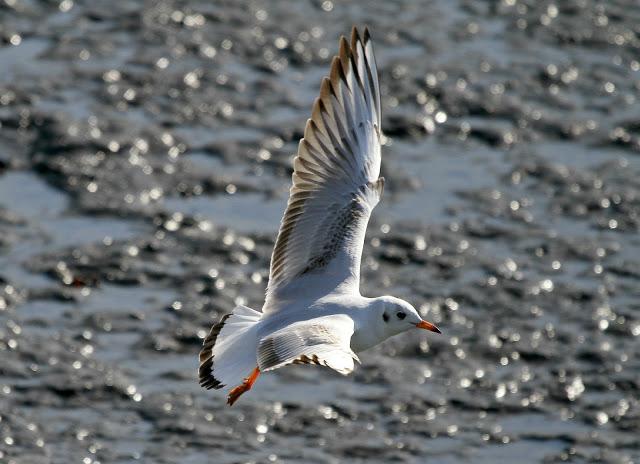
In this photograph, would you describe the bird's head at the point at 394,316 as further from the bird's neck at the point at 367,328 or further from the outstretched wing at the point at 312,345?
the outstretched wing at the point at 312,345

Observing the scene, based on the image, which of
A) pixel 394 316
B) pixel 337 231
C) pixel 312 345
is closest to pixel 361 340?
pixel 394 316

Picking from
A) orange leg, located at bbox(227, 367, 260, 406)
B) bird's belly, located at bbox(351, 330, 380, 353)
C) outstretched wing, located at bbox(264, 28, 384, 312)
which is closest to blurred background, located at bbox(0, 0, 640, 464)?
orange leg, located at bbox(227, 367, 260, 406)

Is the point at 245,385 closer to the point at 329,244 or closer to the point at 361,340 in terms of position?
the point at 361,340

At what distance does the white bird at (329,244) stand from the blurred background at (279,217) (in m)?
2.11

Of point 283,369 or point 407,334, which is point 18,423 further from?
point 407,334

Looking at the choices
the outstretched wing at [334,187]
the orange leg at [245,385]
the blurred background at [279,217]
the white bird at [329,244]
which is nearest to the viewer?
the white bird at [329,244]

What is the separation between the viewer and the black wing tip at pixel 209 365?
835cm

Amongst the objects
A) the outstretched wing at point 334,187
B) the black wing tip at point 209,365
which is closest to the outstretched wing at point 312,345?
the black wing tip at point 209,365

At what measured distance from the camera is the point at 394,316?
29.2 ft

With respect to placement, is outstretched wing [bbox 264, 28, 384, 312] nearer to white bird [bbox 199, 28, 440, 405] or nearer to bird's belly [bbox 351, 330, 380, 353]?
white bird [bbox 199, 28, 440, 405]

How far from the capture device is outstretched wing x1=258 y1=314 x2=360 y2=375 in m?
7.32

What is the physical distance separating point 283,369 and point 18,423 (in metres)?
2.13

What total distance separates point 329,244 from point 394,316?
72 cm

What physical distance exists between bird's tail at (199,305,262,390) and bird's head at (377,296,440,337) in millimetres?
761
